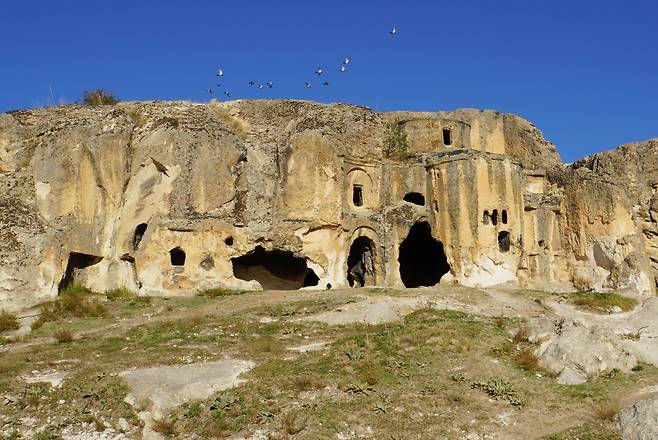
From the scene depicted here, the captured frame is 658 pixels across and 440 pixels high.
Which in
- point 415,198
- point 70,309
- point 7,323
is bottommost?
point 7,323

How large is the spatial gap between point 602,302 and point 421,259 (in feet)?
36.9

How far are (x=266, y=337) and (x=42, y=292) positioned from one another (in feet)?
31.8

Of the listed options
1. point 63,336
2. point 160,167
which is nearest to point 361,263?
point 160,167

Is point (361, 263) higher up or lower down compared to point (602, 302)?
higher up

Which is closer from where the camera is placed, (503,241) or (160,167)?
(160,167)

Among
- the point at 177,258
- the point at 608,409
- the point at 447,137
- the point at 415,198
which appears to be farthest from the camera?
the point at 447,137

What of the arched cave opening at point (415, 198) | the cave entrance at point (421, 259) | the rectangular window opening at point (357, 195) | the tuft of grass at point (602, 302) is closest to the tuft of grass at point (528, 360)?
the tuft of grass at point (602, 302)

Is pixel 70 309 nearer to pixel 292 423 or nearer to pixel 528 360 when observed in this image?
pixel 292 423

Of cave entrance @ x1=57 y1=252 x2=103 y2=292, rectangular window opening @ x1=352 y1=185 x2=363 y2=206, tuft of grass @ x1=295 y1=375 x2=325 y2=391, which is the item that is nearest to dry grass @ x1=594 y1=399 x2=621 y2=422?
tuft of grass @ x1=295 y1=375 x2=325 y2=391

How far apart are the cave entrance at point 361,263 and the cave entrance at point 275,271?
2.12 meters

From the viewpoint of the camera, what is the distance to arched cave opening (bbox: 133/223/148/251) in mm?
26016

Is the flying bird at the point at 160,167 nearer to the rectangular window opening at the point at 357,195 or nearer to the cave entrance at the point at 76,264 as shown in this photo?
the cave entrance at the point at 76,264

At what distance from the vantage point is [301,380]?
1402 cm

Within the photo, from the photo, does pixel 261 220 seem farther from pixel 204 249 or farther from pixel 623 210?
pixel 623 210
